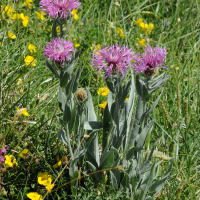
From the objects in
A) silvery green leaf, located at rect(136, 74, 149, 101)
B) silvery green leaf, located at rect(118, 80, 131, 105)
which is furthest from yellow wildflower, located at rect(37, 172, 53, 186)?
silvery green leaf, located at rect(136, 74, 149, 101)

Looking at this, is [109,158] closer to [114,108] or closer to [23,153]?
[114,108]

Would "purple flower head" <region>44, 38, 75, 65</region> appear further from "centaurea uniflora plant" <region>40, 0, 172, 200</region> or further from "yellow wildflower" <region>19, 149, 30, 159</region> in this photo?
"yellow wildflower" <region>19, 149, 30, 159</region>

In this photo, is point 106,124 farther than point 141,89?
Yes

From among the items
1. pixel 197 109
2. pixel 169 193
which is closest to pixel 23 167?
pixel 169 193

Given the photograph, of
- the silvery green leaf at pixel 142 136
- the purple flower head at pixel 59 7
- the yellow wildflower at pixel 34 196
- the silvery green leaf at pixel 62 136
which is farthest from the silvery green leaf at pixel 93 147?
the purple flower head at pixel 59 7

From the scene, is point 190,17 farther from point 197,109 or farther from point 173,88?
point 197,109

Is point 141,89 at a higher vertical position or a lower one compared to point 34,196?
higher

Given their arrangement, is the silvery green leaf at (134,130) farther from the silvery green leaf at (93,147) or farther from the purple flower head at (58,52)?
the purple flower head at (58,52)

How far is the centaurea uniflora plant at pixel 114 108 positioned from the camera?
134 centimetres

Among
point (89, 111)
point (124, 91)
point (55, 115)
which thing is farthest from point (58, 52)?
point (55, 115)

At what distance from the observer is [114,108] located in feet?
4.76

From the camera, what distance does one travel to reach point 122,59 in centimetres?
134

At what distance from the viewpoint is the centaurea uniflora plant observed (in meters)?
1.34

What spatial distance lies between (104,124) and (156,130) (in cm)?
70
